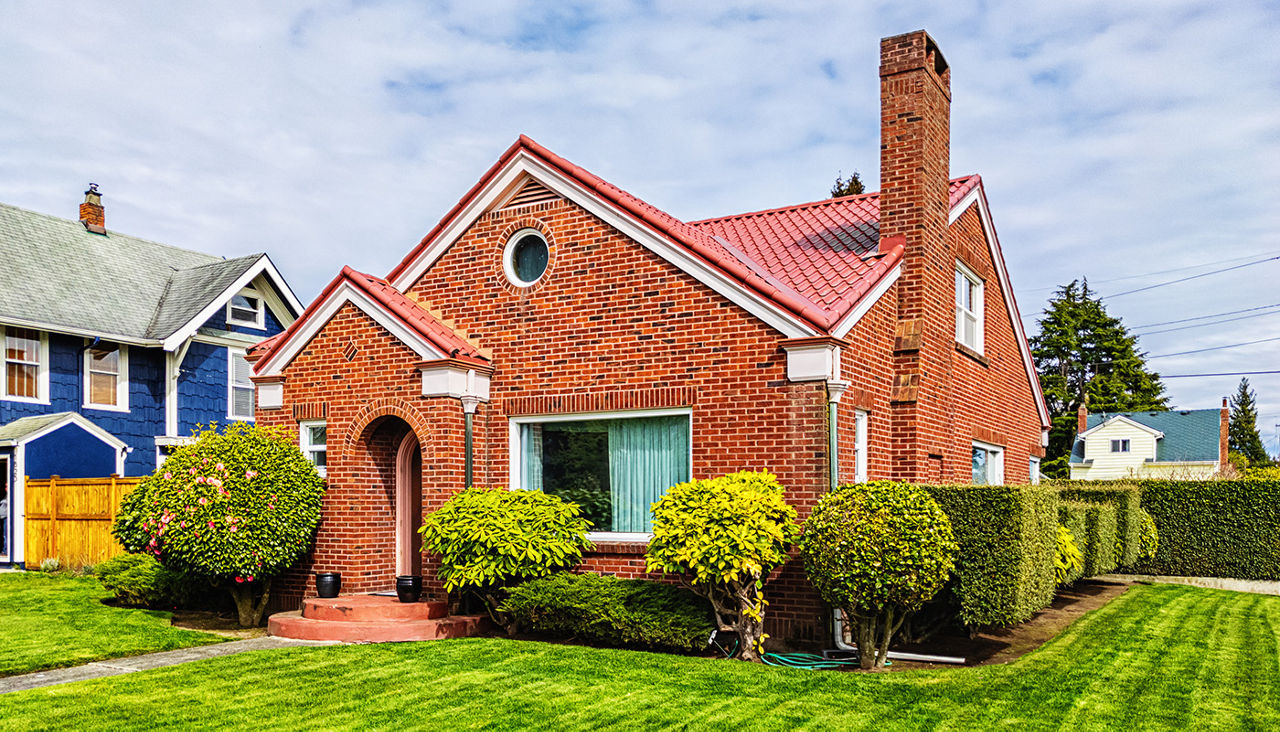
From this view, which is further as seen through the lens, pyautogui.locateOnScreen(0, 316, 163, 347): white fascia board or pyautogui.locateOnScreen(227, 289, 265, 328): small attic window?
pyautogui.locateOnScreen(227, 289, 265, 328): small attic window

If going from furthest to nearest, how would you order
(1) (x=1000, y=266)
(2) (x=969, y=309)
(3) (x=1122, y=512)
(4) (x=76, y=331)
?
(4) (x=76, y=331) → (3) (x=1122, y=512) → (1) (x=1000, y=266) → (2) (x=969, y=309)

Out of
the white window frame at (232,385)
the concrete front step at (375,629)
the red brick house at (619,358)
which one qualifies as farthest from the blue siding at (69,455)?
the concrete front step at (375,629)

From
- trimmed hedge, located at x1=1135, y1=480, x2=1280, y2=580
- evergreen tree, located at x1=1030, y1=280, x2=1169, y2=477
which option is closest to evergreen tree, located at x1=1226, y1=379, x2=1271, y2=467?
evergreen tree, located at x1=1030, y1=280, x2=1169, y2=477

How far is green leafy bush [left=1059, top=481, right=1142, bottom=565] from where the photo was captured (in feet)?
58.7

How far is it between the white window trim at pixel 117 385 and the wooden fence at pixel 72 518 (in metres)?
3.28

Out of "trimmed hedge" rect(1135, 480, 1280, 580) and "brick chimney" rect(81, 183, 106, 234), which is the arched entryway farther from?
"brick chimney" rect(81, 183, 106, 234)

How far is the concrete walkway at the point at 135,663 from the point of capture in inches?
355

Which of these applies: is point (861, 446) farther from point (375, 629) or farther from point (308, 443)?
point (308, 443)

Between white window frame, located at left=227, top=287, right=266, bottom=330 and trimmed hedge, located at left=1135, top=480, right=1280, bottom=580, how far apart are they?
22.3m

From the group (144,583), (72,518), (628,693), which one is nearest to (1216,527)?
(628,693)

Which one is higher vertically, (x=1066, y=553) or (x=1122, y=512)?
(x=1122, y=512)

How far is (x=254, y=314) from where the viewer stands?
2619 centimetres

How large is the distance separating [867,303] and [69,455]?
1733 cm

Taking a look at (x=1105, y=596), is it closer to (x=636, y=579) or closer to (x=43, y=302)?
(x=636, y=579)
